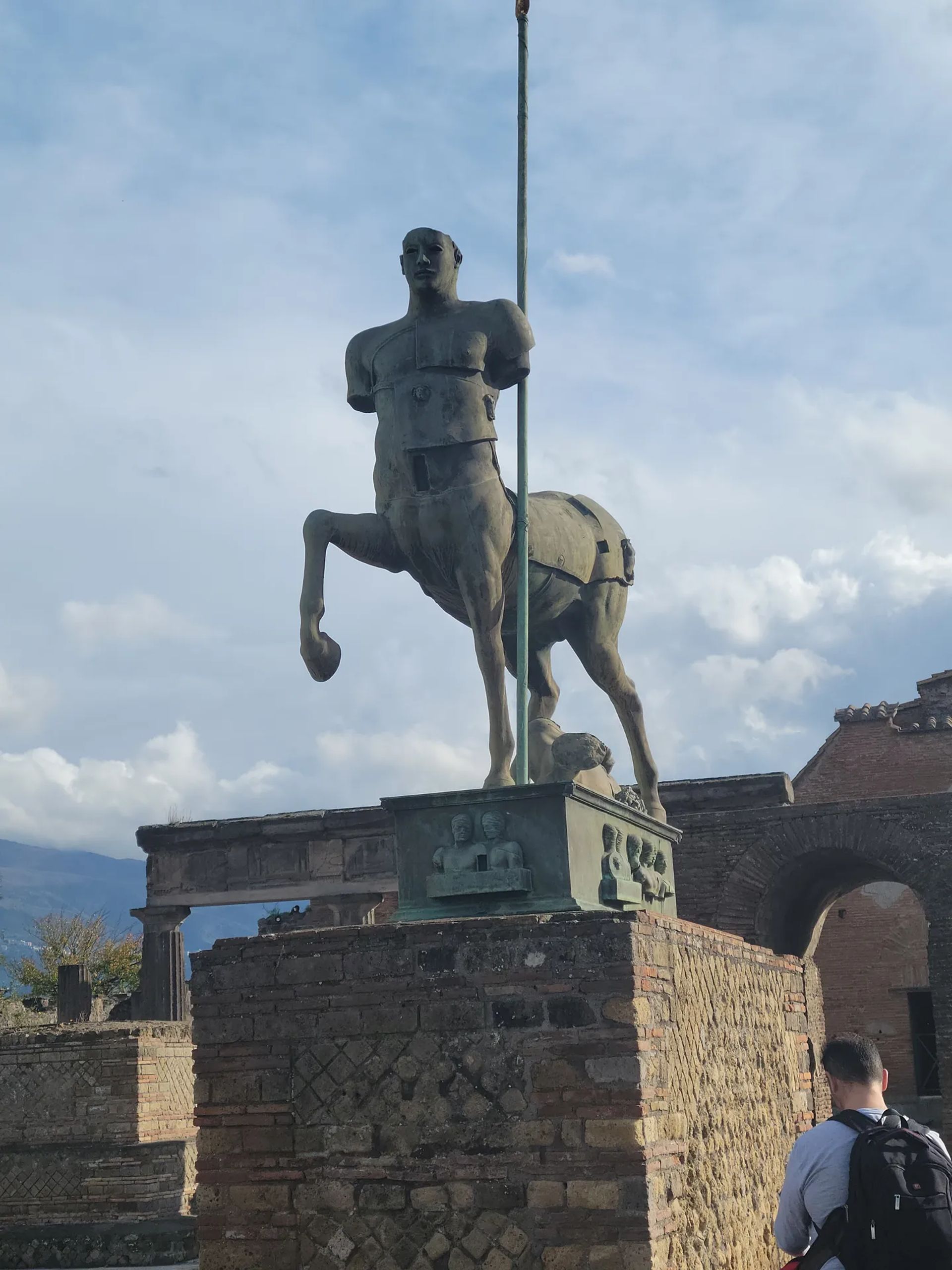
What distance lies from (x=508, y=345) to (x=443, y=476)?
0.71 meters

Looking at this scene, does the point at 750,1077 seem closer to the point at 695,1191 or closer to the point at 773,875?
the point at 695,1191

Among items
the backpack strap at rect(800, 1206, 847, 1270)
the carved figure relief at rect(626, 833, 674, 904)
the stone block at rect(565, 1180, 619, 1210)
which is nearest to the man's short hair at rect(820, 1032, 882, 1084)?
the backpack strap at rect(800, 1206, 847, 1270)

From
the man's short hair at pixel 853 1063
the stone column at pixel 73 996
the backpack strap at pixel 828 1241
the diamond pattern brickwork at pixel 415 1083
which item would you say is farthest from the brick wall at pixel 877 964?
the backpack strap at pixel 828 1241

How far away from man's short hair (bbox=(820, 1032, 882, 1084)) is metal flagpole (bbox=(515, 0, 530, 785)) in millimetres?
2719

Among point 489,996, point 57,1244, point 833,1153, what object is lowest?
point 57,1244

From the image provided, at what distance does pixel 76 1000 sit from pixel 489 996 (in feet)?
54.8

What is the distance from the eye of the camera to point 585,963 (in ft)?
20.1

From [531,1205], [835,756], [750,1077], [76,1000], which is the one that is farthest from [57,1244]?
[835,756]

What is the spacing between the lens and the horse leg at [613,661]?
814cm

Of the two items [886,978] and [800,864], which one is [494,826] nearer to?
[800,864]

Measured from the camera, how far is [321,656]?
737 cm

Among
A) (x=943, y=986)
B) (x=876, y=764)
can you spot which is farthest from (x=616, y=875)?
(x=876, y=764)

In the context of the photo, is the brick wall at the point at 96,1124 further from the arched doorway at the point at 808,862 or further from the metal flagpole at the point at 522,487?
the metal flagpole at the point at 522,487

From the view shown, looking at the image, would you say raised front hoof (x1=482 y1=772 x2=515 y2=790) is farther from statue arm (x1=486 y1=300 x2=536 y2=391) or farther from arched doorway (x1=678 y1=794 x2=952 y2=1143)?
arched doorway (x1=678 y1=794 x2=952 y2=1143)
